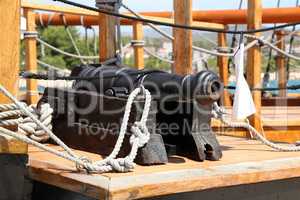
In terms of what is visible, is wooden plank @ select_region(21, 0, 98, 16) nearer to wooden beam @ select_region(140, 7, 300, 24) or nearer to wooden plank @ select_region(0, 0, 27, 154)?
wooden beam @ select_region(140, 7, 300, 24)

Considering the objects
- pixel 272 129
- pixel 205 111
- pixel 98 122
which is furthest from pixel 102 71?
pixel 272 129

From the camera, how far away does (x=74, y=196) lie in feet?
8.11

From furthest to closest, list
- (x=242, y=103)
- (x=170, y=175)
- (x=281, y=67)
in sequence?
(x=281, y=67), (x=242, y=103), (x=170, y=175)

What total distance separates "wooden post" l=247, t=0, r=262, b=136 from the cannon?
1.26 m

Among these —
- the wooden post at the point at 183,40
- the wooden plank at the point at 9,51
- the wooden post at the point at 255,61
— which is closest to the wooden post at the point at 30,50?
the wooden post at the point at 183,40

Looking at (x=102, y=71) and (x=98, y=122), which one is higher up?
(x=102, y=71)

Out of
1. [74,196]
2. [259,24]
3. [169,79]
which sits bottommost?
[74,196]

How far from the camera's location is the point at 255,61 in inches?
156

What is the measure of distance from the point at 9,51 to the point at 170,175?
2.48ft

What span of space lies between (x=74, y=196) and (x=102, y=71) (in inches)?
25.1

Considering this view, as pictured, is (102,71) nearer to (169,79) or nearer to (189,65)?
(169,79)

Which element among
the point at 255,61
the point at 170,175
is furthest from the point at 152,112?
the point at 255,61

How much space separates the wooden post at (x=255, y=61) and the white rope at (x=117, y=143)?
5.06ft

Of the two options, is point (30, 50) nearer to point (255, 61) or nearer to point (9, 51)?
point (255, 61)
